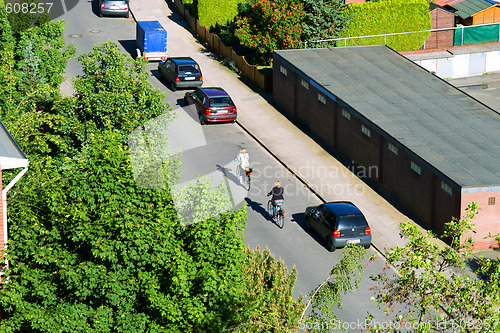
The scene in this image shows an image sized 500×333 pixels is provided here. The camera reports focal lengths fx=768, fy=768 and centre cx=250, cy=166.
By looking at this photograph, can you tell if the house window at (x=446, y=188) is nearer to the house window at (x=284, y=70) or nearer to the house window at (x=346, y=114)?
the house window at (x=346, y=114)

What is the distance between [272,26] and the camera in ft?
146

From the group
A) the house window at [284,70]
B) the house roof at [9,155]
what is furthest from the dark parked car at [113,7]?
the house roof at [9,155]

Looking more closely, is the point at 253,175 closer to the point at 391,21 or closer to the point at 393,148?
the point at 393,148

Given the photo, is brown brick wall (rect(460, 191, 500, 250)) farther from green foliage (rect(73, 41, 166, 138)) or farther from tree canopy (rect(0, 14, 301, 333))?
tree canopy (rect(0, 14, 301, 333))

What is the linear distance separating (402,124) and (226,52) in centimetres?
1742

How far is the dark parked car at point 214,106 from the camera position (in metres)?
38.8

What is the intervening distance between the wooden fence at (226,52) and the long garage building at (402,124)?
151cm

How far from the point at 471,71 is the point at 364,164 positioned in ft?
61.6

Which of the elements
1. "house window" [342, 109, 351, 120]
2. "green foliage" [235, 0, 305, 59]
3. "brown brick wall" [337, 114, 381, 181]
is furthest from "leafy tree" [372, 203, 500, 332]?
"green foliage" [235, 0, 305, 59]

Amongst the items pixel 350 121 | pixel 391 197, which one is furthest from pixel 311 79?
pixel 391 197

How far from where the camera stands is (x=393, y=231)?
30141 millimetres

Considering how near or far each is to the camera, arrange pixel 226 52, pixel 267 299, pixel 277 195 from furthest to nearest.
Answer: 1. pixel 226 52
2. pixel 277 195
3. pixel 267 299

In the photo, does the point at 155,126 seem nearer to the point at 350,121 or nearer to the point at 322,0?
the point at 350,121

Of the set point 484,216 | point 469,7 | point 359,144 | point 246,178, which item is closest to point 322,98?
point 359,144
